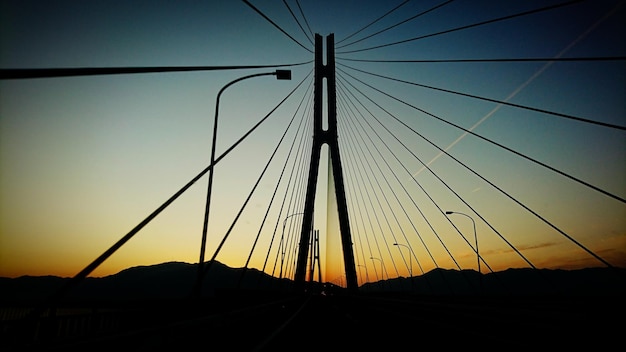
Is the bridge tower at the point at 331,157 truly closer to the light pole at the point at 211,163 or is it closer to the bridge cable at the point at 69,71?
the light pole at the point at 211,163

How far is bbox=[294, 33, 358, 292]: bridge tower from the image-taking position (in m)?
30.7

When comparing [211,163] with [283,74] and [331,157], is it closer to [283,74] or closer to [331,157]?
[283,74]

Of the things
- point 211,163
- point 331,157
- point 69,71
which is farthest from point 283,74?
point 331,157

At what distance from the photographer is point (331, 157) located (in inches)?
1257

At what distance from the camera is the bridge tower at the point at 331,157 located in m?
30.7

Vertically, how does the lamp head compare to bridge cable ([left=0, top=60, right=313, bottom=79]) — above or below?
above

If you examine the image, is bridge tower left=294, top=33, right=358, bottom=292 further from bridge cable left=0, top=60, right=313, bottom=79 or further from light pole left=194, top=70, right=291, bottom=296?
bridge cable left=0, top=60, right=313, bottom=79

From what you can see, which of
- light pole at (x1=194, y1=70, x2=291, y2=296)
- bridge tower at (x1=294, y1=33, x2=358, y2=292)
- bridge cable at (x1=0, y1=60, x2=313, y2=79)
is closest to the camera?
bridge cable at (x1=0, y1=60, x2=313, y2=79)

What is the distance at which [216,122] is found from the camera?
15.8 meters

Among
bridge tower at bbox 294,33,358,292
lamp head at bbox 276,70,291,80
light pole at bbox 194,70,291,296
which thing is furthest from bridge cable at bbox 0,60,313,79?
bridge tower at bbox 294,33,358,292

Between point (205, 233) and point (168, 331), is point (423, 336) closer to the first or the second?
point (168, 331)

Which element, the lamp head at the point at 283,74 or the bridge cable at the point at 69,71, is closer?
the bridge cable at the point at 69,71

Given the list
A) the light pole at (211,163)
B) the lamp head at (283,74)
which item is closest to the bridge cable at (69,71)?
the light pole at (211,163)

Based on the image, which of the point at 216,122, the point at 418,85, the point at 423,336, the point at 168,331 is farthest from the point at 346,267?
the point at 168,331
